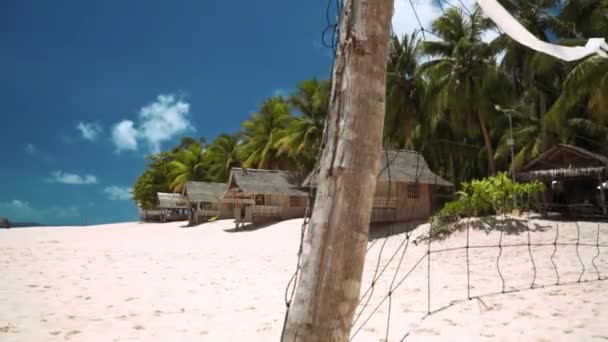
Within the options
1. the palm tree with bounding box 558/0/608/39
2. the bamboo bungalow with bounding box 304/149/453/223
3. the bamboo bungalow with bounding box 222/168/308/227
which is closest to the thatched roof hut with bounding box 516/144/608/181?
the bamboo bungalow with bounding box 304/149/453/223

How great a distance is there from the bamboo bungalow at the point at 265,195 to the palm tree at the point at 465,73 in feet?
29.4

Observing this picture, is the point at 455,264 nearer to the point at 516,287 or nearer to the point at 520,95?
the point at 516,287

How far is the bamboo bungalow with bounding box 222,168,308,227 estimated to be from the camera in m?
23.2

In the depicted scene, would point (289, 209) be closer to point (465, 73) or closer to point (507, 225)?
point (465, 73)

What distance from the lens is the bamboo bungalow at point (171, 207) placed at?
38094 millimetres

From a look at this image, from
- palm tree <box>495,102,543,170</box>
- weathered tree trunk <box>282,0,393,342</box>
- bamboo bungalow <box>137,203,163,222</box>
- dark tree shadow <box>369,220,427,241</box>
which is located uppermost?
palm tree <box>495,102,543,170</box>

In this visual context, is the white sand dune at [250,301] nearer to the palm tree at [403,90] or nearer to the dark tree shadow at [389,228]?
the dark tree shadow at [389,228]

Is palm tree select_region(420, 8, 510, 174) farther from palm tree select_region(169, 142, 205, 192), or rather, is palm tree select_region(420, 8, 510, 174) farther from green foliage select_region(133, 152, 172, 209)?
green foliage select_region(133, 152, 172, 209)

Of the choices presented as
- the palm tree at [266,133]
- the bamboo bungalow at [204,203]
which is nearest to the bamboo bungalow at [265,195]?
the palm tree at [266,133]

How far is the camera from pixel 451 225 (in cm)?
1227

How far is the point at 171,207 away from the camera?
38.8m

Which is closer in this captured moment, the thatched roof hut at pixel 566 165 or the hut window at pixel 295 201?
the thatched roof hut at pixel 566 165

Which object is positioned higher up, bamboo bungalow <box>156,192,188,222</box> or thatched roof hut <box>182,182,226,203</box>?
thatched roof hut <box>182,182,226,203</box>

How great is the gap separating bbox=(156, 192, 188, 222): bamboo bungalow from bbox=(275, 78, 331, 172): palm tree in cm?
1371
